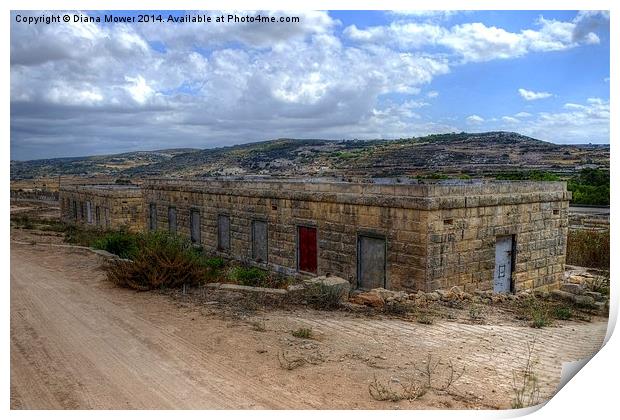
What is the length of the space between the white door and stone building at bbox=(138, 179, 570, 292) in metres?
0.02

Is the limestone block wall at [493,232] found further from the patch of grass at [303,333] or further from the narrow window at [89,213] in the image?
the narrow window at [89,213]

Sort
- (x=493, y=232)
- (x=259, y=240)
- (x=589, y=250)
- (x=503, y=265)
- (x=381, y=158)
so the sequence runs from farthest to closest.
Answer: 1. (x=381, y=158)
2. (x=589, y=250)
3. (x=259, y=240)
4. (x=503, y=265)
5. (x=493, y=232)

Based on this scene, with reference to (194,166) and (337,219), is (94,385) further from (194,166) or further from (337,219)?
(194,166)

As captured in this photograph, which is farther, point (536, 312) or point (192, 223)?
point (192, 223)

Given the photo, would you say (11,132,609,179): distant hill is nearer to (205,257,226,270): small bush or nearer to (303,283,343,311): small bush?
(205,257,226,270): small bush

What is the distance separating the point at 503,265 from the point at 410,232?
300 cm

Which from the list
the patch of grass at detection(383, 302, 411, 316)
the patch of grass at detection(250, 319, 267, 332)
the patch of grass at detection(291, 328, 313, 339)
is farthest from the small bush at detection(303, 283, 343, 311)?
the patch of grass at detection(291, 328, 313, 339)

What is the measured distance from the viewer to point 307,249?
13.9m

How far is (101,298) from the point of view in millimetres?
10164

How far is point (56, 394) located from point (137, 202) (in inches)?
860

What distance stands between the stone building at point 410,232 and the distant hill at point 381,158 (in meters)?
12.5

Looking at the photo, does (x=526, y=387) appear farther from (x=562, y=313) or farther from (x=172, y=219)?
(x=172, y=219)

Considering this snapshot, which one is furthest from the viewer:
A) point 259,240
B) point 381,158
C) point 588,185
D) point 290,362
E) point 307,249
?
point 381,158

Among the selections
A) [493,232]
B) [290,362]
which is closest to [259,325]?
[290,362]
